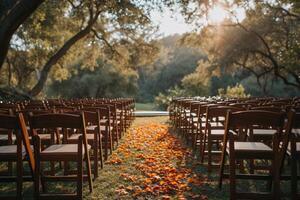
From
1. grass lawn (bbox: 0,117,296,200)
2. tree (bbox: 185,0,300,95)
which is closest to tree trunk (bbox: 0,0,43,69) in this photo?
grass lawn (bbox: 0,117,296,200)

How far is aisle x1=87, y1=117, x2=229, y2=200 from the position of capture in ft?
15.5

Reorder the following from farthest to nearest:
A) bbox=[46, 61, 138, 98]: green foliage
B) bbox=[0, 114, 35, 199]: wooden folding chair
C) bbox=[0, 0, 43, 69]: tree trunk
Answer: bbox=[46, 61, 138, 98]: green foliage, bbox=[0, 0, 43, 69]: tree trunk, bbox=[0, 114, 35, 199]: wooden folding chair

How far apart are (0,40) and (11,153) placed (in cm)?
854

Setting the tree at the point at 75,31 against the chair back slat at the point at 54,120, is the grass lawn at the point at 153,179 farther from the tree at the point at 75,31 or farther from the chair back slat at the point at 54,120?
the tree at the point at 75,31

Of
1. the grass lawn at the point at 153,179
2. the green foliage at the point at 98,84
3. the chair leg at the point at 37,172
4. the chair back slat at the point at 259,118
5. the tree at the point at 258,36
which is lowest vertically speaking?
the grass lawn at the point at 153,179

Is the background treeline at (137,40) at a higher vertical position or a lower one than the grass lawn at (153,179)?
higher

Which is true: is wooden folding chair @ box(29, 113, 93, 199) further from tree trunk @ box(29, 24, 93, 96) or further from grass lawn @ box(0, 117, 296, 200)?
tree trunk @ box(29, 24, 93, 96)

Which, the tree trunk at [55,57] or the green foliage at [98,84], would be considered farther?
the green foliage at [98,84]

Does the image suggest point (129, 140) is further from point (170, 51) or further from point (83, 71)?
point (170, 51)

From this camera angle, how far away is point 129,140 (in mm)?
9938

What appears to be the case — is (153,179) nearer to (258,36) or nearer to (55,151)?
(55,151)

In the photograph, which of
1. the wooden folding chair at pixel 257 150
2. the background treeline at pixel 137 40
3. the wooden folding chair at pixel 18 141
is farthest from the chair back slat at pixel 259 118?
the background treeline at pixel 137 40

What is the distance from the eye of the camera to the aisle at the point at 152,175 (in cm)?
472

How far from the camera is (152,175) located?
5.66m
